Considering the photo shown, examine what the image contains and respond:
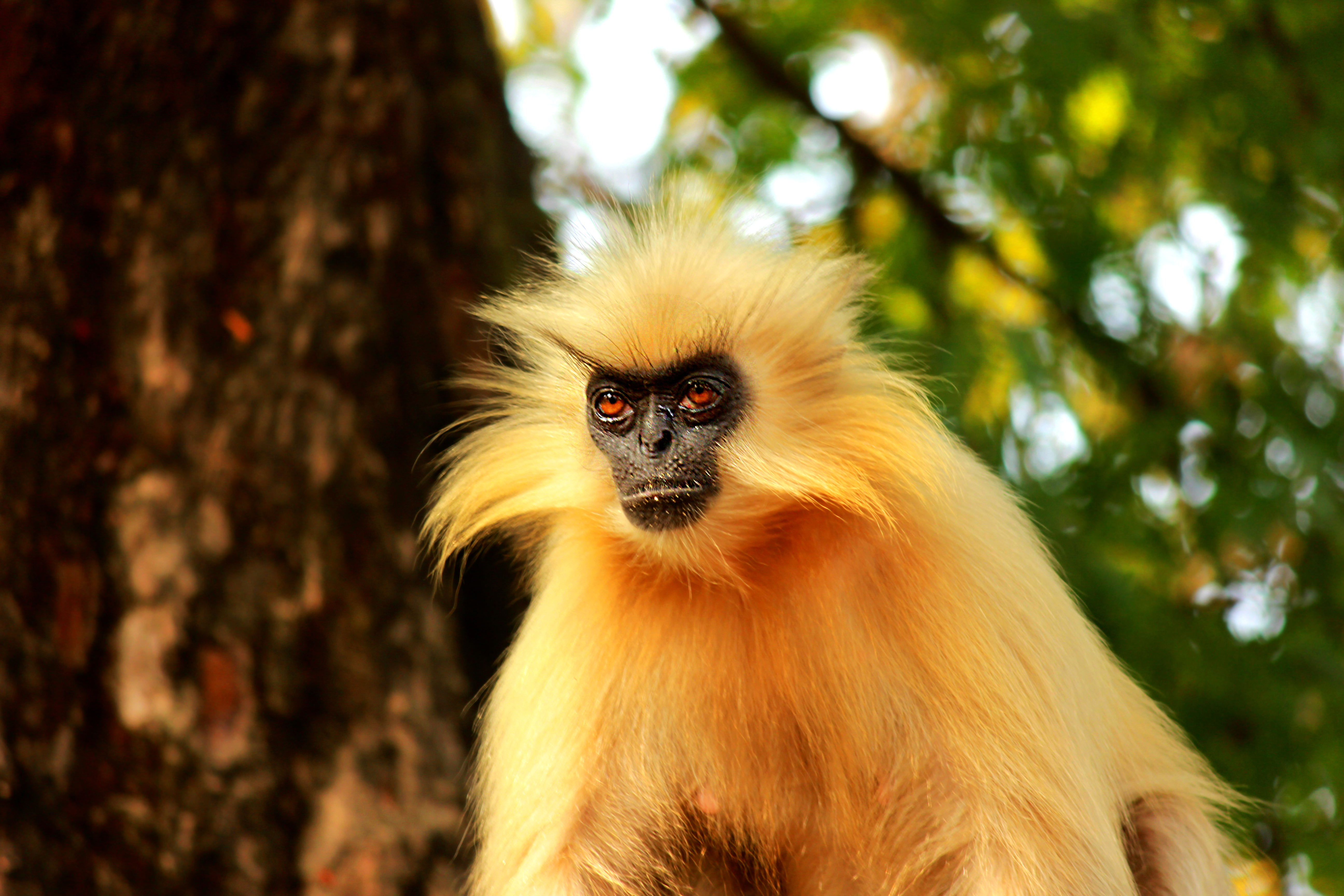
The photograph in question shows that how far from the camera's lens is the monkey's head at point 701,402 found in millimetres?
2555

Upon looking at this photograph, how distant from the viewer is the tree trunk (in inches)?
135

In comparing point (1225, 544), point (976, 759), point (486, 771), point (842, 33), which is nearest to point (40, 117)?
point (486, 771)

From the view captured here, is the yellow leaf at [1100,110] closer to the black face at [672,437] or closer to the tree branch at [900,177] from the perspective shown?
the tree branch at [900,177]

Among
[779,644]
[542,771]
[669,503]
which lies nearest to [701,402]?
[669,503]

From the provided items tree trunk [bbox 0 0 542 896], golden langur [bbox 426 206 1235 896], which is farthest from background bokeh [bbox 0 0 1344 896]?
golden langur [bbox 426 206 1235 896]

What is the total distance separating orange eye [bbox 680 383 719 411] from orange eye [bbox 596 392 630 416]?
0.14 metres

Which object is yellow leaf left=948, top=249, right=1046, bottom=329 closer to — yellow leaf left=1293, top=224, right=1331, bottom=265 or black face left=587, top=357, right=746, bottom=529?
yellow leaf left=1293, top=224, right=1331, bottom=265

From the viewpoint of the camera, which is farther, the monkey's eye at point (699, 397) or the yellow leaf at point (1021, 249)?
the yellow leaf at point (1021, 249)

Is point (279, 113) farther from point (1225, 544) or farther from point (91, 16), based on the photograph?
point (1225, 544)

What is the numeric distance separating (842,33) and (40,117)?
2896 millimetres

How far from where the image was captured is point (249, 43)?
3.97 m

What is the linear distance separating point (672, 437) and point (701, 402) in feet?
0.33

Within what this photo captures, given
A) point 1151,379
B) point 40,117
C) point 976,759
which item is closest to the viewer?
point 976,759

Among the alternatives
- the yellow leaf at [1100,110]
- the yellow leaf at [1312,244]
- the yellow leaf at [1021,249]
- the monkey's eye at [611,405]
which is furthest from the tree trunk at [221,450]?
the yellow leaf at [1312,244]
